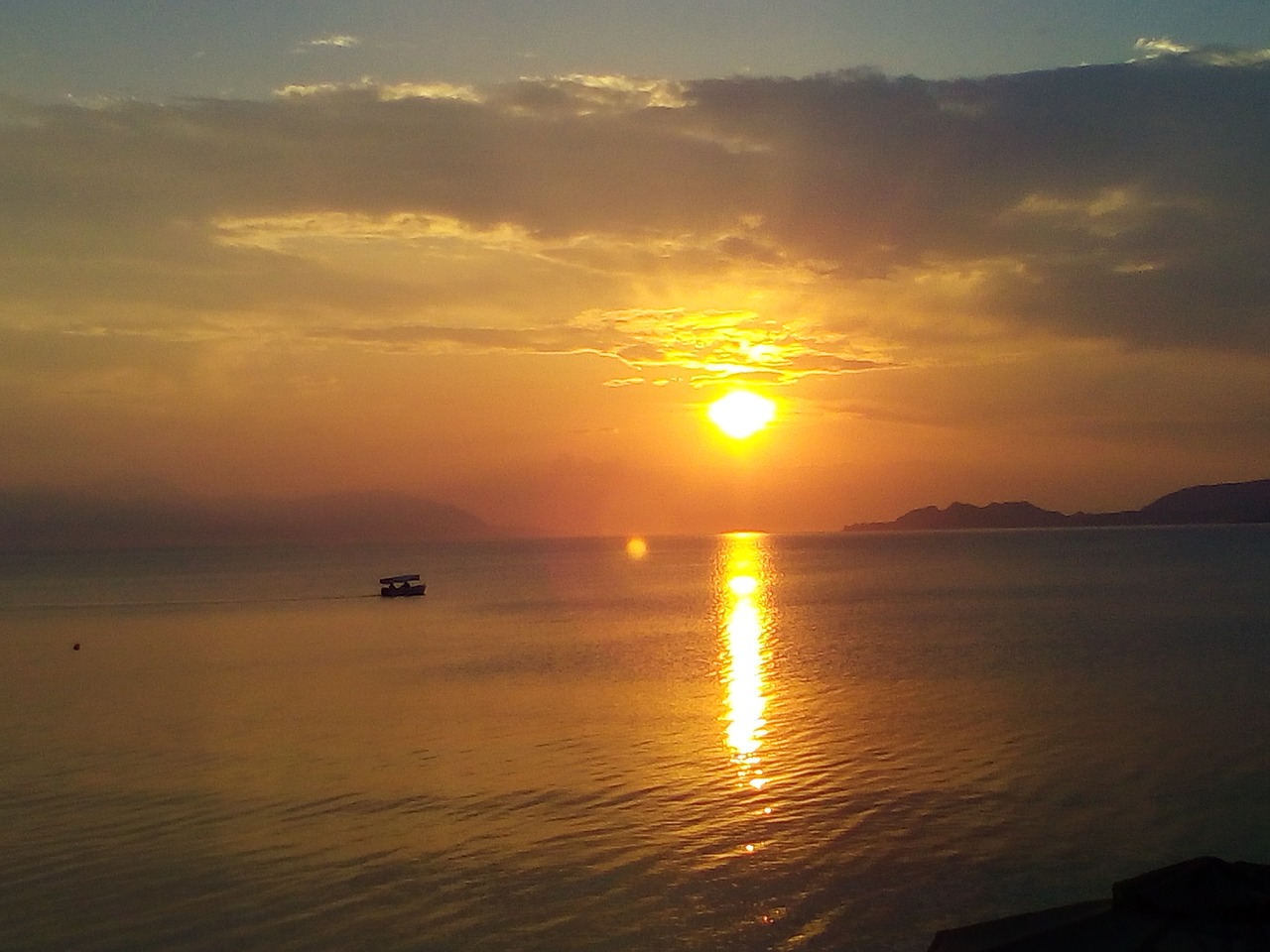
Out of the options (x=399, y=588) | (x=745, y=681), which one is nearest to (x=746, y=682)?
(x=745, y=681)

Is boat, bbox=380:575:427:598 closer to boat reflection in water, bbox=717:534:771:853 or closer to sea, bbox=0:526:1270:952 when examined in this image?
boat reflection in water, bbox=717:534:771:853

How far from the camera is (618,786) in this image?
24453 millimetres

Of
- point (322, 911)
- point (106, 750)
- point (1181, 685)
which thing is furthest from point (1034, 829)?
point (106, 750)

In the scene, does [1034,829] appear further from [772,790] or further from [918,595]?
[918,595]

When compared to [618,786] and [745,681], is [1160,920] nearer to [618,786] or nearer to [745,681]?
[618,786]

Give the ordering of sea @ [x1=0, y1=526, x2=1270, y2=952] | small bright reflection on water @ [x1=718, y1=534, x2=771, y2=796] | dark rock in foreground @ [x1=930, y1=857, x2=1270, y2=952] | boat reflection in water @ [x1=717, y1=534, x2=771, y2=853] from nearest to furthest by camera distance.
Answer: dark rock in foreground @ [x1=930, y1=857, x2=1270, y2=952] → sea @ [x1=0, y1=526, x2=1270, y2=952] → boat reflection in water @ [x1=717, y1=534, x2=771, y2=853] → small bright reflection on water @ [x1=718, y1=534, x2=771, y2=796]

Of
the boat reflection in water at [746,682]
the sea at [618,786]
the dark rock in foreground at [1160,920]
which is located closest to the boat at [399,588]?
the boat reflection in water at [746,682]

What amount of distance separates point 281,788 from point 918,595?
7422 centimetres

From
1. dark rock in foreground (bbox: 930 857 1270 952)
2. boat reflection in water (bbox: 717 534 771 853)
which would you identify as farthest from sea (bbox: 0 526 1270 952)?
dark rock in foreground (bbox: 930 857 1270 952)

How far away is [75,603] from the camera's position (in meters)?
103

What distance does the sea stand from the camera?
Result: 1664cm

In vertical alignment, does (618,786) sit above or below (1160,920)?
below

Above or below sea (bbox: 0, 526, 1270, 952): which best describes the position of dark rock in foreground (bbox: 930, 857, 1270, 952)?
above

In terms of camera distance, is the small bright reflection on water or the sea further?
the small bright reflection on water
